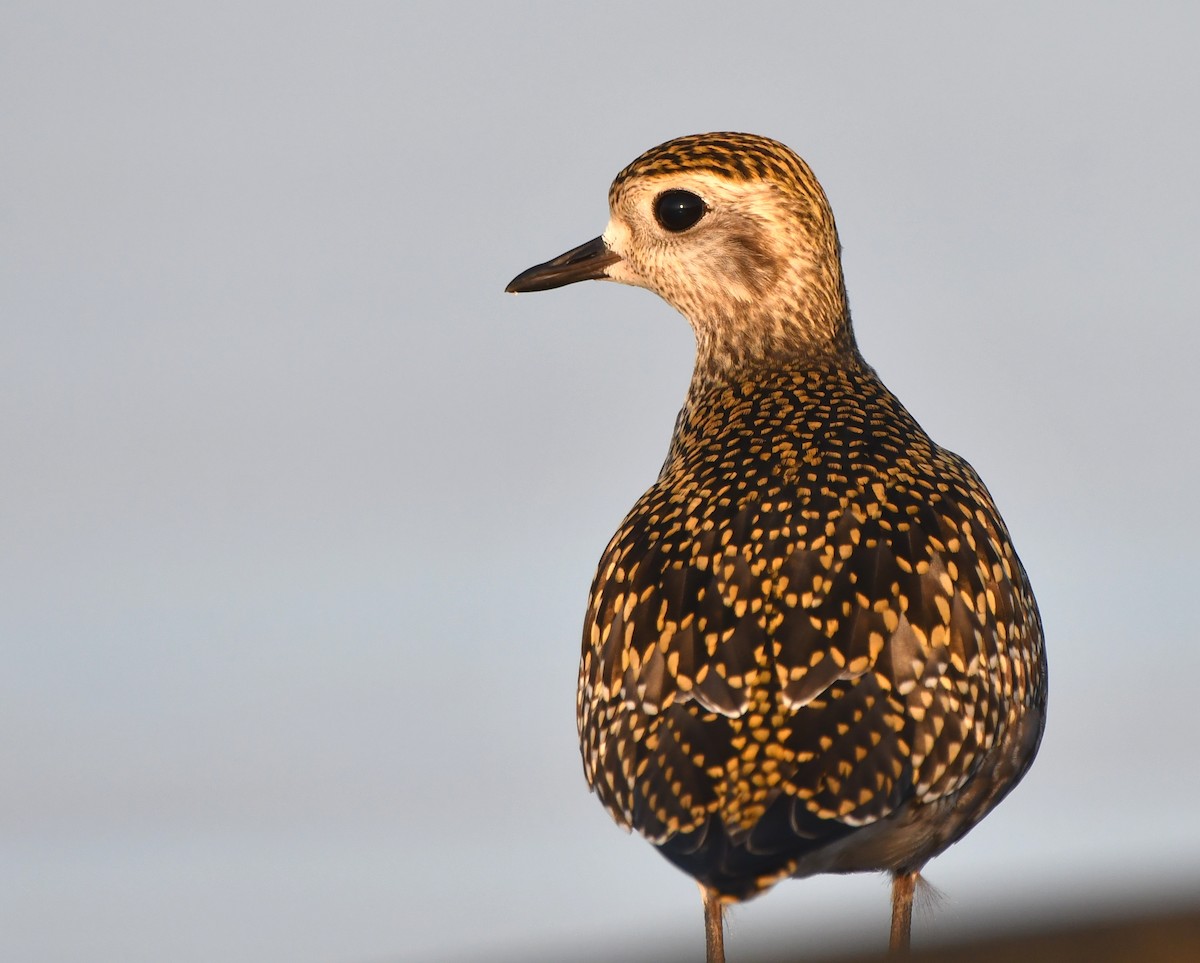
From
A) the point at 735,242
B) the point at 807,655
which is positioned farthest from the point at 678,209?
the point at 807,655

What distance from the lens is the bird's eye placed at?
907 centimetres

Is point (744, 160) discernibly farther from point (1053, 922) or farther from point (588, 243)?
point (1053, 922)

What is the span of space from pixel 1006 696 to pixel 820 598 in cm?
96

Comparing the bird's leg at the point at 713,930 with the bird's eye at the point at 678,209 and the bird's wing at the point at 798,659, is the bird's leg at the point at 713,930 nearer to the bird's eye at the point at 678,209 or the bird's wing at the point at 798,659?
the bird's wing at the point at 798,659

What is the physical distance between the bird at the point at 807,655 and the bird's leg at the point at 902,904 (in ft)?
0.03

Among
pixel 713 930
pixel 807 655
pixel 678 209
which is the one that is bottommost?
pixel 713 930

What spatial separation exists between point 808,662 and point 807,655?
3 centimetres

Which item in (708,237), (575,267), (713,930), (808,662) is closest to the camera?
(808,662)

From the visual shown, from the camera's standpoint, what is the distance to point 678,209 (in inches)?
359

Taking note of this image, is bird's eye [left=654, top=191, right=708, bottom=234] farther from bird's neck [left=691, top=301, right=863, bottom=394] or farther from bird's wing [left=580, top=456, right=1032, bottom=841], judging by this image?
bird's wing [left=580, top=456, right=1032, bottom=841]

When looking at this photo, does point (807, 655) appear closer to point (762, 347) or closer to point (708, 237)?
point (762, 347)

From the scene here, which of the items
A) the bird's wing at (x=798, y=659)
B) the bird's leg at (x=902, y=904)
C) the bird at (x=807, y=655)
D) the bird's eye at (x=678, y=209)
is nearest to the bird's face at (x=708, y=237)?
the bird's eye at (x=678, y=209)

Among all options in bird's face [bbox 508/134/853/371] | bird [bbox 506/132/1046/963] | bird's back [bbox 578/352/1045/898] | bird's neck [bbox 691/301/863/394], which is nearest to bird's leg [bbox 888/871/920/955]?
bird [bbox 506/132/1046/963]

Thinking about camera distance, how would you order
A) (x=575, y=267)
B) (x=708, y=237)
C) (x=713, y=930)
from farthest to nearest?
(x=575, y=267), (x=708, y=237), (x=713, y=930)
